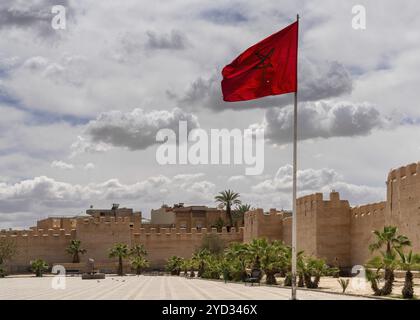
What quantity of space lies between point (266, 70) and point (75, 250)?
52.9m

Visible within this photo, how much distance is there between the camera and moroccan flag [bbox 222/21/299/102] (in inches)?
739

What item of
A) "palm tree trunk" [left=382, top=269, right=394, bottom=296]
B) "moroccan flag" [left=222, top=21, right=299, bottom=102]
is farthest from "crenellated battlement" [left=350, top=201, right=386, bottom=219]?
"moroccan flag" [left=222, top=21, right=299, bottom=102]

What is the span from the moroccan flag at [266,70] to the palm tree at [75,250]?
172 ft

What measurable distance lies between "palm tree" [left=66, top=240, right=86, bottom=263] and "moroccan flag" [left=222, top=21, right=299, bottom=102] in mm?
52336

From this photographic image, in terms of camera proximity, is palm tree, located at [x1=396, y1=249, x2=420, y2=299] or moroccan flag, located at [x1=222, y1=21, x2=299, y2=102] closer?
moroccan flag, located at [x1=222, y1=21, x2=299, y2=102]

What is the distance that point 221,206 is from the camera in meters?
88.8

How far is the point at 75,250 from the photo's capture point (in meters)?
68.6

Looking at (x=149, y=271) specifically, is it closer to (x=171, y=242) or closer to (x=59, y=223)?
(x=171, y=242)


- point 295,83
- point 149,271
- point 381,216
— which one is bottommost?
point 149,271

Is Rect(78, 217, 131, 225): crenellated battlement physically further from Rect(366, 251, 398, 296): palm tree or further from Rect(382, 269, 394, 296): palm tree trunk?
Rect(382, 269, 394, 296): palm tree trunk

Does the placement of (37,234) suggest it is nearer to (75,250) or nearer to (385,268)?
(75,250)

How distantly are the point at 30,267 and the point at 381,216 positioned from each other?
3627cm

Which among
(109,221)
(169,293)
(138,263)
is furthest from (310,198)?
(109,221)
